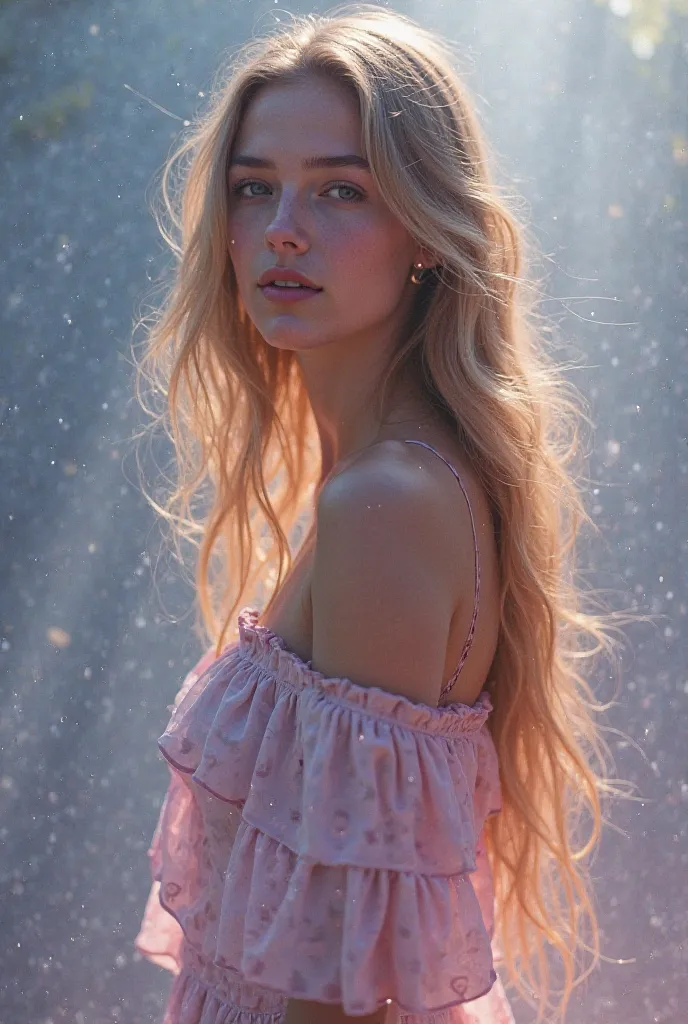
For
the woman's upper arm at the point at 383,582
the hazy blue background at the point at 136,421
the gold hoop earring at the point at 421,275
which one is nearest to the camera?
the woman's upper arm at the point at 383,582

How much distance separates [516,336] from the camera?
1.09 metres

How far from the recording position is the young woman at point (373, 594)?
0.85 m

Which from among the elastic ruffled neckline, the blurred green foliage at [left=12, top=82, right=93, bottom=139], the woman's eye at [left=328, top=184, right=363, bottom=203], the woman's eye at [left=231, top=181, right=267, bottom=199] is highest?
the blurred green foliage at [left=12, top=82, right=93, bottom=139]

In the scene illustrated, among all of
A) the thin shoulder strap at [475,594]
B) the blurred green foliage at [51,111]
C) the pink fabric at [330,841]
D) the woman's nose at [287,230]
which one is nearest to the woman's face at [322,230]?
the woman's nose at [287,230]

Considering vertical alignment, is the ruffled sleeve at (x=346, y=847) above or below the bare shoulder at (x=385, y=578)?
below

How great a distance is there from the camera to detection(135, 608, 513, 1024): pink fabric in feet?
2.75

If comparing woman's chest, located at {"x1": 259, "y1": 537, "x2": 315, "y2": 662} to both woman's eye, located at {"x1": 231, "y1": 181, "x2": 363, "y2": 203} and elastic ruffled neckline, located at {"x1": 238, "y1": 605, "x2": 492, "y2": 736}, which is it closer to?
elastic ruffled neckline, located at {"x1": 238, "y1": 605, "x2": 492, "y2": 736}

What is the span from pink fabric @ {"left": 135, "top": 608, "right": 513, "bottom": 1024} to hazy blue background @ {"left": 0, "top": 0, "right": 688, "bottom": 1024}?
1.15m

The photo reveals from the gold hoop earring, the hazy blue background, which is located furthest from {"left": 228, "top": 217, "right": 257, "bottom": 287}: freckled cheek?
the hazy blue background

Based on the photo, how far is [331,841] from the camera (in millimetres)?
843

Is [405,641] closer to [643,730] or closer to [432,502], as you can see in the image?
[432,502]

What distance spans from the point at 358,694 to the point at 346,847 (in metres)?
0.11

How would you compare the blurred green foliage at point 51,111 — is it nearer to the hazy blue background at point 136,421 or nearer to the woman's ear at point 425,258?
the hazy blue background at point 136,421

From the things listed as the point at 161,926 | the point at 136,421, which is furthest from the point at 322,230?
the point at 136,421
